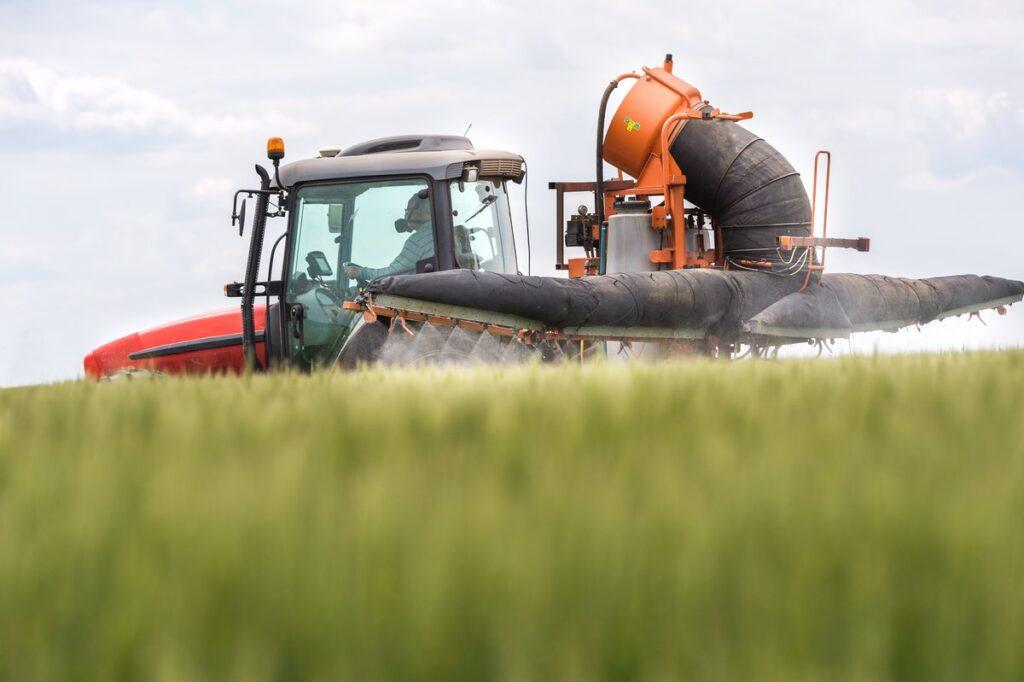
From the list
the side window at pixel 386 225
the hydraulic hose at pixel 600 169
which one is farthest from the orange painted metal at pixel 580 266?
the side window at pixel 386 225

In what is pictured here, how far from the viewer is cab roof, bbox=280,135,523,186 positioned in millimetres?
8172

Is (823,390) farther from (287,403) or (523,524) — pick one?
(523,524)

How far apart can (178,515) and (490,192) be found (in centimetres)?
720

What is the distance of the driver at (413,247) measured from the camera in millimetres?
8117

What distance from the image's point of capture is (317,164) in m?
8.43

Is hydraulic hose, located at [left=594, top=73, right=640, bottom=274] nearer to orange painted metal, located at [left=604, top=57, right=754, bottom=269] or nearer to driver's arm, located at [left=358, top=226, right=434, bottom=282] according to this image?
orange painted metal, located at [left=604, top=57, right=754, bottom=269]

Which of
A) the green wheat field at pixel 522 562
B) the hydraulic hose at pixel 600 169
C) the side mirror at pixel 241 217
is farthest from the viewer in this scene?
the hydraulic hose at pixel 600 169

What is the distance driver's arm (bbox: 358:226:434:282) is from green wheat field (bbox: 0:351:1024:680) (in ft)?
20.5

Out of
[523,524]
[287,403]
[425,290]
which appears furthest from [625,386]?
[425,290]

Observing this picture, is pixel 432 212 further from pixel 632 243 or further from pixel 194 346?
pixel 632 243

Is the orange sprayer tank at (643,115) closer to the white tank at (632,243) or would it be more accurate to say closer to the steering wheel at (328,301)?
the white tank at (632,243)

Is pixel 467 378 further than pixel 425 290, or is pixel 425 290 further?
pixel 425 290

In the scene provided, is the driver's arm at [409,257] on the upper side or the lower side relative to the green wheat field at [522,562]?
upper

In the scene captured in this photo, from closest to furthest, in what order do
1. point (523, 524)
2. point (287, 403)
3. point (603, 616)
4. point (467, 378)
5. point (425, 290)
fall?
point (603, 616) < point (523, 524) < point (287, 403) < point (467, 378) < point (425, 290)
